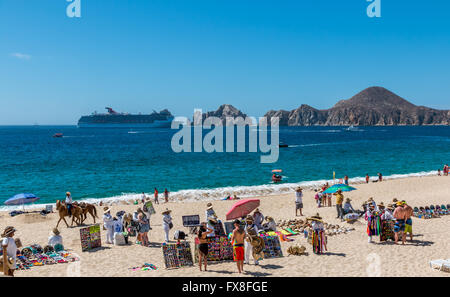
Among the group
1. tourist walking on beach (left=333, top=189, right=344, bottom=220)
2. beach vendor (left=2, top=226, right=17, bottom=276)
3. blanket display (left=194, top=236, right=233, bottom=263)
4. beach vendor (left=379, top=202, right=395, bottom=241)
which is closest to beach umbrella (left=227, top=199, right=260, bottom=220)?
blanket display (left=194, top=236, right=233, bottom=263)

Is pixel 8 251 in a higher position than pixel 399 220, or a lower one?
higher

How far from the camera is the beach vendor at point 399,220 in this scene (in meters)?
10.7

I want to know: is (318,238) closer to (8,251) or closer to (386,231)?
(386,231)

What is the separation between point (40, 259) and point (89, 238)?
1.70 meters

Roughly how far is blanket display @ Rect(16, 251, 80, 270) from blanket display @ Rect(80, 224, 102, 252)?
671mm

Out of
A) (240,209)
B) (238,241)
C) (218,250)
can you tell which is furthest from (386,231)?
(238,241)

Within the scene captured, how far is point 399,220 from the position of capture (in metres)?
10.9

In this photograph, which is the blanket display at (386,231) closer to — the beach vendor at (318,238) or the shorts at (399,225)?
the shorts at (399,225)

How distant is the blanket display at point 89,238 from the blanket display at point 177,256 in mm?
3610

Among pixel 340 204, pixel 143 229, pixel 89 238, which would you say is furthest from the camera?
pixel 340 204

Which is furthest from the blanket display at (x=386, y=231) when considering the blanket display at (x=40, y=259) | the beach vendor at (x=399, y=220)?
the blanket display at (x=40, y=259)

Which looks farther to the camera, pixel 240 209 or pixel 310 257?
pixel 240 209
